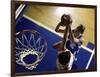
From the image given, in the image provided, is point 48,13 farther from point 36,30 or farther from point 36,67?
point 36,67

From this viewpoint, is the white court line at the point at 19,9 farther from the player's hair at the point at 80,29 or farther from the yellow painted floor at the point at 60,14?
the player's hair at the point at 80,29

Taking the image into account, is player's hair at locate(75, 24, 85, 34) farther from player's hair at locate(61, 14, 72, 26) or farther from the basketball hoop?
the basketball hoop

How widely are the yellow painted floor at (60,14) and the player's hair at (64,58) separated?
21 cm

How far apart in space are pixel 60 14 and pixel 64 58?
416 mm

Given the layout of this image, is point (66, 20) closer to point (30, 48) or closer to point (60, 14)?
point (60, 14)

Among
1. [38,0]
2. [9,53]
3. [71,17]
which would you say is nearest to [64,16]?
[71,17]

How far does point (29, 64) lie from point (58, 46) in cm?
32

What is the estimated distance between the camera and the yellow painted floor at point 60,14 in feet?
6.13

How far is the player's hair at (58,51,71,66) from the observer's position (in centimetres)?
194

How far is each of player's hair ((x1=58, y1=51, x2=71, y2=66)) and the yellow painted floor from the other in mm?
209

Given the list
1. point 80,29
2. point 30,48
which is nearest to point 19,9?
point 30,48

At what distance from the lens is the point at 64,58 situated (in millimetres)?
1957

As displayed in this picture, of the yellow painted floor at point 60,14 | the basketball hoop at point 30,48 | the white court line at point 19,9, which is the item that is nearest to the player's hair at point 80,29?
the yellow painted floor at point 60,14

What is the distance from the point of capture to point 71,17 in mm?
1974
